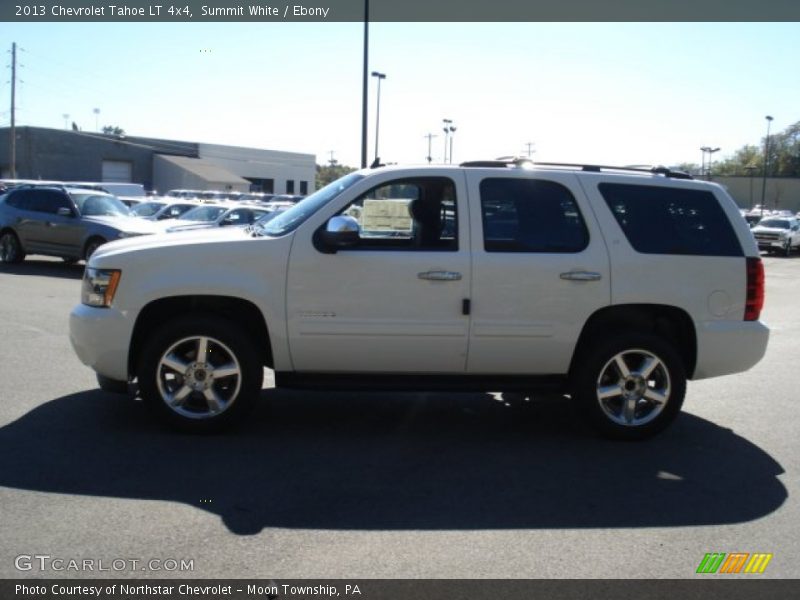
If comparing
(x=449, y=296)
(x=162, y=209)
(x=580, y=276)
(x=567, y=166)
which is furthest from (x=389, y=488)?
(x=162, y=209)

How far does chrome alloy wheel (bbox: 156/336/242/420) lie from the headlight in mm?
576

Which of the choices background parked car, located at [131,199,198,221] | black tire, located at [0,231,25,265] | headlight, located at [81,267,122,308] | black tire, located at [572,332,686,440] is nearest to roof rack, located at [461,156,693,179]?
black tire, located at [572,332,686,440]

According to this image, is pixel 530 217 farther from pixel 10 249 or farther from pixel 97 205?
pixel 10 249

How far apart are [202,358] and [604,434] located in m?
3.03

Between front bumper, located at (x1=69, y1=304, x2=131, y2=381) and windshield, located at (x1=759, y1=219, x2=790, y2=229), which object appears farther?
windshield, located at (x1=759, y1=219, x2=790, y2=229)

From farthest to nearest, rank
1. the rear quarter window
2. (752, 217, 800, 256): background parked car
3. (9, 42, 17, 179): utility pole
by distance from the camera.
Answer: (9, 42, 17, 179): utility pole < (752, 217, 800, 256): background parked car < the rear quarter window

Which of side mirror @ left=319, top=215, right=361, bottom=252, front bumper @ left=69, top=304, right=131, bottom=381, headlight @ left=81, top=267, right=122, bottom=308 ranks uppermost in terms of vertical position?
side mirror @ left=319, top=215, right=361, bottom=252

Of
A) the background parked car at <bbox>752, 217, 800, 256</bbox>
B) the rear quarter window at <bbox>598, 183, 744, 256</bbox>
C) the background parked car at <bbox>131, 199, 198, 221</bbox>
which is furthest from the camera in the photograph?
the background parked car at <bbox>752, 217, 800, 256</bbox>

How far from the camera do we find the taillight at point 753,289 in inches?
253

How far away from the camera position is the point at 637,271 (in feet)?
20.6

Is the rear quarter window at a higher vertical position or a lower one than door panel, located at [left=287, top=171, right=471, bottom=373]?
higher

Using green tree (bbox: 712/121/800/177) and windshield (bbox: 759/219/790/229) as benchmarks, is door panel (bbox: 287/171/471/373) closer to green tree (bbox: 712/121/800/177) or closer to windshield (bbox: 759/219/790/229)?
windshield (bbox: 759/219/790/229)

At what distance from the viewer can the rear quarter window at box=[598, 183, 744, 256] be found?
6383mm

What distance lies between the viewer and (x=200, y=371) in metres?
6.04
